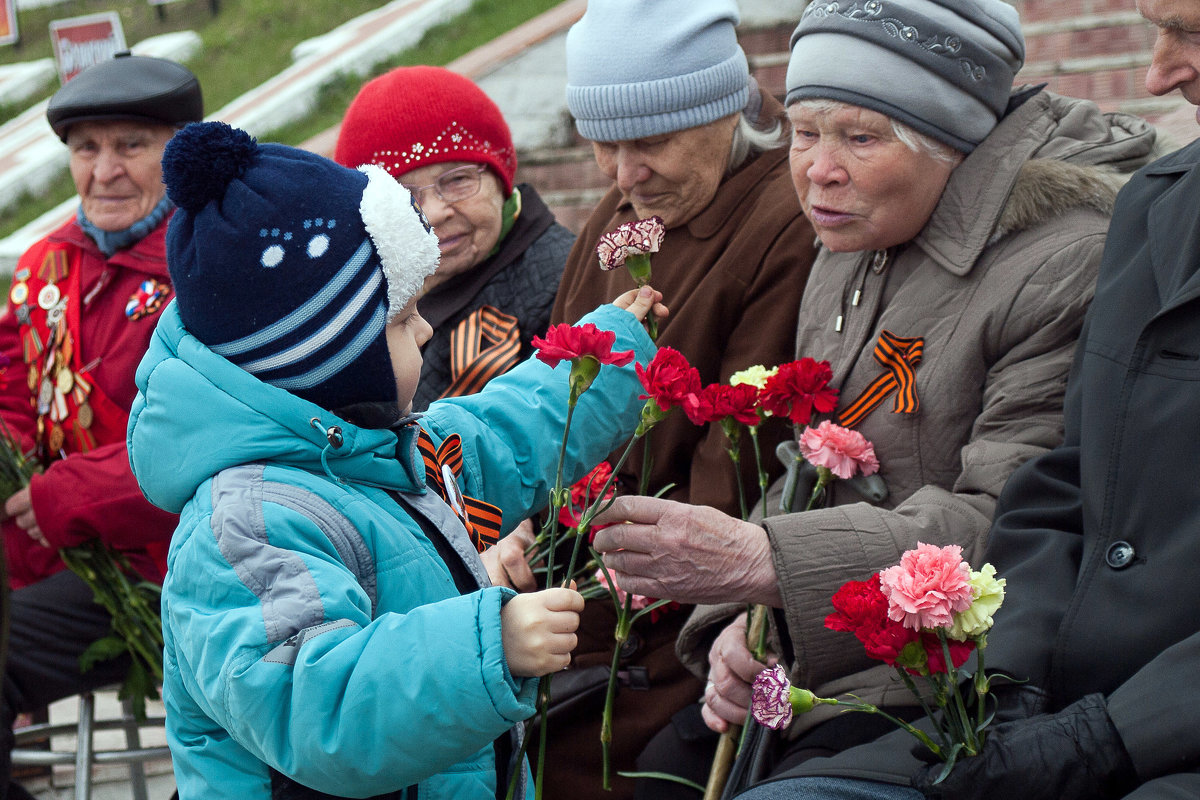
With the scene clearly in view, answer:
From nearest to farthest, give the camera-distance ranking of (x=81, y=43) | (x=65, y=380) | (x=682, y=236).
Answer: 1. (x=682, y=236)
2. (x=65, y=380)
3. (x=81, y=43)

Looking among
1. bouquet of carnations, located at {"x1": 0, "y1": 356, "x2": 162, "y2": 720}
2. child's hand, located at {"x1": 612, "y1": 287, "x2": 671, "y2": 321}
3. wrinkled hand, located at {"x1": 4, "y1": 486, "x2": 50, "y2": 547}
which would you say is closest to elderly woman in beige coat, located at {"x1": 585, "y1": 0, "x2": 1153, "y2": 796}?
child's hand, located at {"x1": 612, "y1": 287, "x2": 671, "y2": 321}

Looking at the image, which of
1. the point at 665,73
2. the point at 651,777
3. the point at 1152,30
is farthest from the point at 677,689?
the point at 1152,30

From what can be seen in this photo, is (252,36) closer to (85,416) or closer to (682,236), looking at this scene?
(85,416)

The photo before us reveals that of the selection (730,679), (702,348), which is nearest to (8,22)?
(702,348)

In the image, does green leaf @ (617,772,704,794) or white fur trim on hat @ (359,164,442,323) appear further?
green leaf @ (617,772,704,794)

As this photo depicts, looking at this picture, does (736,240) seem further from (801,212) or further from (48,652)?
(48,652)

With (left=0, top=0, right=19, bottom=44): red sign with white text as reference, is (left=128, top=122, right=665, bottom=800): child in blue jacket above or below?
above

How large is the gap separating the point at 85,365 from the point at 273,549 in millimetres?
2278

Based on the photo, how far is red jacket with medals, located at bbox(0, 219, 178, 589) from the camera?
3.35m

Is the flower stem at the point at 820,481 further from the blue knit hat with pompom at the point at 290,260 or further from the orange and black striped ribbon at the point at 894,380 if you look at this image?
the blue knit hat with pompom at the point at 290,260

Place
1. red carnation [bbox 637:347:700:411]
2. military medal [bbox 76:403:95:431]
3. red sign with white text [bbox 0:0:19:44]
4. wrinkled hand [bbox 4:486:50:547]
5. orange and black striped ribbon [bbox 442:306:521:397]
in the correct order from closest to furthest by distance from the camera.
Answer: red carnation [bbox 637:347:700:411], orange and black striped ribbon [bbox 442:306:521:397], wrinkled hand [bbox 4:486:50:547], military medal [bbox 76:403:95:431], red sign with white text [bbox 0:0:19:44]

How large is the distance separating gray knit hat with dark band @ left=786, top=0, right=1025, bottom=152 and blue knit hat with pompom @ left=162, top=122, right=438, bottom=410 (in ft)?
3.01

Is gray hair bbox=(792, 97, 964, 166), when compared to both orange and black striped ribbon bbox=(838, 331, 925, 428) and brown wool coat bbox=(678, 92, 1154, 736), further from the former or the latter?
orange and black striped ribbon bbox=(838, 331, 925, 428)

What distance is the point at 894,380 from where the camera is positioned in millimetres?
2277
